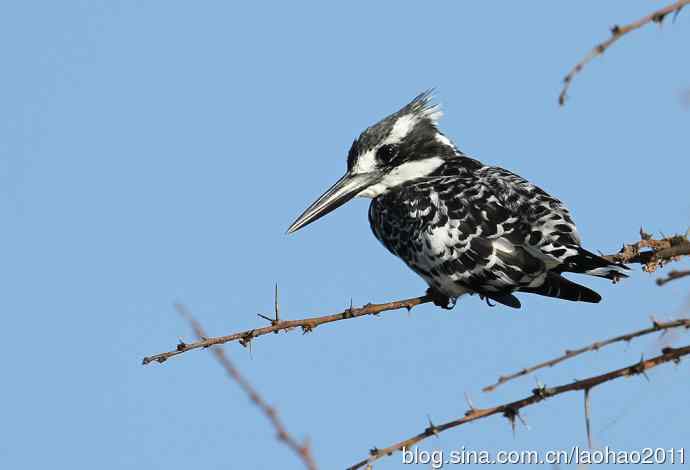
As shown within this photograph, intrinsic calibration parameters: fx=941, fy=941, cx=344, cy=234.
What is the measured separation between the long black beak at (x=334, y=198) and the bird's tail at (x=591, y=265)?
192 cm

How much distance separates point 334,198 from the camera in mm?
Result: 6840

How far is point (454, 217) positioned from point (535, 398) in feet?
10.6

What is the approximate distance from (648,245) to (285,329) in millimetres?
1637

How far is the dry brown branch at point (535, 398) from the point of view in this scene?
2.45 meters

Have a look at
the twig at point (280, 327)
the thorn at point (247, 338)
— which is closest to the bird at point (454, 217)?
the twig at point (280, 327)

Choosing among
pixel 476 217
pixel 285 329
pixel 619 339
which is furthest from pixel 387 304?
pixel 619 339

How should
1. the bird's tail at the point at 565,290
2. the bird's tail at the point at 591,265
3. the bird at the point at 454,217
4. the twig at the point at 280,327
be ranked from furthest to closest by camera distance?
the bird at the point at 454,217
the bird's tail at the point at 565,290
the bird's tail at the point at 591,265
the twig at the point at 280,327

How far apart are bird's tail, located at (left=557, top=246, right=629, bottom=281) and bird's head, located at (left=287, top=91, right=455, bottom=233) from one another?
5.98ft

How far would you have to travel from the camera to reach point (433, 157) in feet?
22.7

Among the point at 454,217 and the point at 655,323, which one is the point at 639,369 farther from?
the point at 454,217

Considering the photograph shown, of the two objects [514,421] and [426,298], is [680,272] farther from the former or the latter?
[426,298]

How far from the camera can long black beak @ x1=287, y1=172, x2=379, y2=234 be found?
6781 mm

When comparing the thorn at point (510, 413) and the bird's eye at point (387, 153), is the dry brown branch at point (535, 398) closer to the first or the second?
the thorn at point (510, 413)

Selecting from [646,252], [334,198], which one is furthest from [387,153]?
[646,252]
